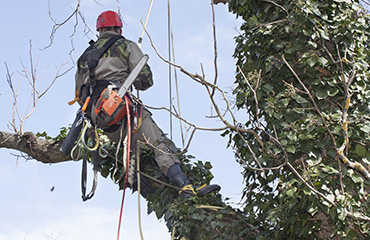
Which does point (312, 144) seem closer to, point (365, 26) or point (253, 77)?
point (253, 77)

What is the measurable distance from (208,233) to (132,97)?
52.1 inches

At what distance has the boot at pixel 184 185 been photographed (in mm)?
4461

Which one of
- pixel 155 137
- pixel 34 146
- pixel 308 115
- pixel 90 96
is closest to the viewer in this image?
pixel 308 115

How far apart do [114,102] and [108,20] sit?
37.8 inches

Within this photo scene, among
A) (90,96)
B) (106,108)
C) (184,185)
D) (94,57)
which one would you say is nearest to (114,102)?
(106,108)

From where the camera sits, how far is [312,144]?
379 centimetres

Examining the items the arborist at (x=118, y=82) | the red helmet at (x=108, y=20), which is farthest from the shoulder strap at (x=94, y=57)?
the red helmet at (x=108, y=20)

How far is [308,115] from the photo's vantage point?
3.80m

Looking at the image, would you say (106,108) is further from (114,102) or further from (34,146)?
(34,146)

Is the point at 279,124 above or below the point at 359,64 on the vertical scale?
below

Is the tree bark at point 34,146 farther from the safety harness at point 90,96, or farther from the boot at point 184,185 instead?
the boot at point 184,185

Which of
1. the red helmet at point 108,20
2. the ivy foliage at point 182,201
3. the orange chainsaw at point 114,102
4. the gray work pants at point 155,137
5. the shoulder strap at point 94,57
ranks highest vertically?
the red helmet at point 108,20

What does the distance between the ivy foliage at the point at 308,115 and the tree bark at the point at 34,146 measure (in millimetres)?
2060

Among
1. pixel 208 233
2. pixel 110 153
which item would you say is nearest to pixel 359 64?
pixel 208 233
